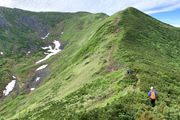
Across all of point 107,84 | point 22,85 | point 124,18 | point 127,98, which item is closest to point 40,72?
point 22,85

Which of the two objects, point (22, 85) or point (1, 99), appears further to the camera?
point (22, 85)

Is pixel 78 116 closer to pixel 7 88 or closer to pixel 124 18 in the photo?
pixel 124 18

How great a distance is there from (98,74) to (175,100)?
1876cm

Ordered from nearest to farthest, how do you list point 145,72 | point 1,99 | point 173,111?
point 173,111, point 145,72, point 1,99

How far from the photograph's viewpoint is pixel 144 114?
520 inches

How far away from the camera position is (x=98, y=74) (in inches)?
1286

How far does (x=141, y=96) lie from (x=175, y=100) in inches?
152

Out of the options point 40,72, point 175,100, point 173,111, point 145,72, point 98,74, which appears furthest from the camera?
point 40,72

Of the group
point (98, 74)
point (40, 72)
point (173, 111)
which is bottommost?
point (173, 111)

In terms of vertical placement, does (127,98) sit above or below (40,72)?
below

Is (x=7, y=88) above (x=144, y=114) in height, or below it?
above

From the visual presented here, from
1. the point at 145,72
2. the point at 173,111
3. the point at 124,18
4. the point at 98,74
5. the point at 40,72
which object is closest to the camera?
the point at 173,111

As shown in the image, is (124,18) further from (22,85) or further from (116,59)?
(22,85)

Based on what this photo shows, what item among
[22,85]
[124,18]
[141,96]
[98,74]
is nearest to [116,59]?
[98,74]
